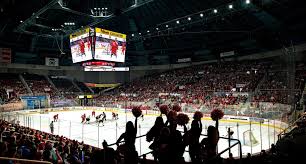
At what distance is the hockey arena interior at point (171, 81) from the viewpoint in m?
9.26

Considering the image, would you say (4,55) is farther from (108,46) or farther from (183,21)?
(183,21)

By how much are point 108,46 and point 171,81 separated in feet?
70.8

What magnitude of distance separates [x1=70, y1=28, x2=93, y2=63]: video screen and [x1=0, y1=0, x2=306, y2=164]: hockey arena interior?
7.5 inches

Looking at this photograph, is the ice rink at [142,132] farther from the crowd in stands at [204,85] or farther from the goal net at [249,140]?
the crowd in stands at [204,85]

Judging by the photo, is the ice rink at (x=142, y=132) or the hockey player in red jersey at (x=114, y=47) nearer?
the ice rink at (x=142, y=132)

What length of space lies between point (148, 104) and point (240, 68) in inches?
605

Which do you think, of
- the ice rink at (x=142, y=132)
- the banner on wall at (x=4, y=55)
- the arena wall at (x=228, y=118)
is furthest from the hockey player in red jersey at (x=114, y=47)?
the banner on wall at (x=4, y=55)

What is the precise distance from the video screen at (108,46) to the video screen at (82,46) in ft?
2.57

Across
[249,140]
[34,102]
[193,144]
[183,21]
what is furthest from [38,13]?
[193,144]

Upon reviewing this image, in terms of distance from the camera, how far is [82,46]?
78.3 feet

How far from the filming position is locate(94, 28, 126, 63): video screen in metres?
22.9

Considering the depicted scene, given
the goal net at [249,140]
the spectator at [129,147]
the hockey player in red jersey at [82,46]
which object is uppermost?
the hockey player in red jersey at [82,46]

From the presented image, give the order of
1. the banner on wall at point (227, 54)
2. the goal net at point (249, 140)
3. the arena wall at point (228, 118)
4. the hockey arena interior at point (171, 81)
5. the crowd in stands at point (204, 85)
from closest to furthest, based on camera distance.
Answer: the hockey arena interior at point (171, 81) → the goal net at point (249, 140) → the arena wall at point (228, 118) → the crowd in stands at point (204, 85) → the banner on wall at point (227, 54)

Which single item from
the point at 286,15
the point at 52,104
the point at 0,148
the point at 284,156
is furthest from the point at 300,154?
the point at 52,104
